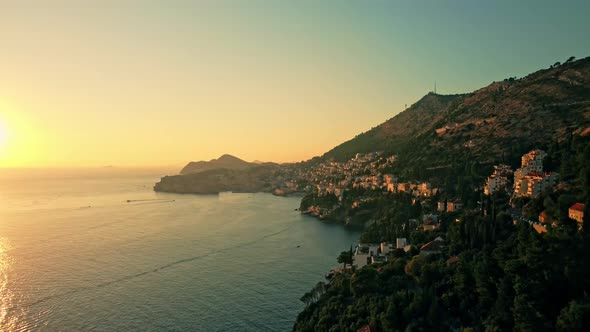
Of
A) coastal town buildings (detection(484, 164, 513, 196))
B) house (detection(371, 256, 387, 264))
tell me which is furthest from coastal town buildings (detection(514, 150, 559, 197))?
house (detection(371, 256, 387, 264))

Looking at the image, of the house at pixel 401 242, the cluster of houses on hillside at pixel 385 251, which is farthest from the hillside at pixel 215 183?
the house at pixel 401 242

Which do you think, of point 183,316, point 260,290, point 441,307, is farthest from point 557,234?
point 183,316

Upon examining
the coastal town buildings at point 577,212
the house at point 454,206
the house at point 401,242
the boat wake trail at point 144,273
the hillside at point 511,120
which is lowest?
the boat wake trail at point 144,273

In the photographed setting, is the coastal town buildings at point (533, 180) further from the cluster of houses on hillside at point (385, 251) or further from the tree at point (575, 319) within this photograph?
the tree at point (575, 319)

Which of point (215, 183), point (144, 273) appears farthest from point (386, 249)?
point (215, 183)

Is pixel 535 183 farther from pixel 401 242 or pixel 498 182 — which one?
pixel 401 242

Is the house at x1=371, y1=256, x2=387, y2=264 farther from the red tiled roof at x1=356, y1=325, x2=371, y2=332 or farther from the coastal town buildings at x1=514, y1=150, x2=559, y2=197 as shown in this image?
the coastal town buildings at x1=514, y1=150, x2=559, y2=197

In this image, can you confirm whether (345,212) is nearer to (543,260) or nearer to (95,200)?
(543,260)
